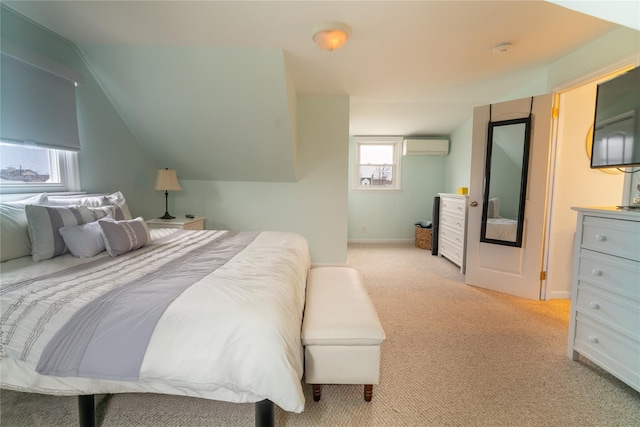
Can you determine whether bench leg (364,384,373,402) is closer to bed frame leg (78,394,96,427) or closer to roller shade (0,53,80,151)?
bed frame leg (78,394,96,427)

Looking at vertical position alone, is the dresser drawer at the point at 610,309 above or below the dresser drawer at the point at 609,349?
above

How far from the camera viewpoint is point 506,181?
2.83 metres

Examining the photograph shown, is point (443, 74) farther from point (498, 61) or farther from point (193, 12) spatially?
point (193, 12)

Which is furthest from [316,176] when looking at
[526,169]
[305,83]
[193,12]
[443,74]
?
[526,169]

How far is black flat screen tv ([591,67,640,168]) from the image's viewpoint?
1.56 m

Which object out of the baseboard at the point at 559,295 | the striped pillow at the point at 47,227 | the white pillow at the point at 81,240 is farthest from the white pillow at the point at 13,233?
the baseboard at the point at 559,295

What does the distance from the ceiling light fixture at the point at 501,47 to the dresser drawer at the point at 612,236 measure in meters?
1.52

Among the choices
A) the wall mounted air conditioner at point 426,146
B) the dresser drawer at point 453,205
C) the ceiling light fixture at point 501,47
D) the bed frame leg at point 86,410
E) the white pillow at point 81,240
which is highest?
the ceiling light fixture at point 501,47

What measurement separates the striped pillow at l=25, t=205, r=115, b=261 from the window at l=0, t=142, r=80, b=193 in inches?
24.3

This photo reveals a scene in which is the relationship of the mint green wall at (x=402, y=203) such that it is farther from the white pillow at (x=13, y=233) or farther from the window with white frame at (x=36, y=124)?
the white pillow at (x=13, y=233)


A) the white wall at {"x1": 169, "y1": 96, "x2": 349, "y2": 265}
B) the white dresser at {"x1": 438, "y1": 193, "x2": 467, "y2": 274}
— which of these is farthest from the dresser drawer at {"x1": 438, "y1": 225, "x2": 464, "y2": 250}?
the white wall at {"x1": 169, "y1": 96, "x2": 349, "y2": 265}

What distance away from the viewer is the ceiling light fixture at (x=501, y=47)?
2193 millimetres

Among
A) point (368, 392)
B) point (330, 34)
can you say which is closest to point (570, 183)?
point (330, 34)

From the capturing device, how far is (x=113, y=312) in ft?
3.38
